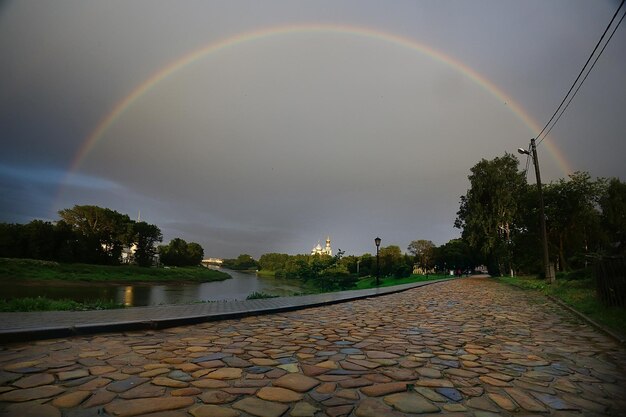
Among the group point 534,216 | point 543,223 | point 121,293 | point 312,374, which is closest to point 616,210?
point 534,216

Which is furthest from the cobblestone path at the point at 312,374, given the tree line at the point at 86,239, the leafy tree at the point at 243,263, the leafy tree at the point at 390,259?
the leafy tree at the point at 243,263

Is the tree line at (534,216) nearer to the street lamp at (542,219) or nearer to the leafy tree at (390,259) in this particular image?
the street lamp at (542,219)

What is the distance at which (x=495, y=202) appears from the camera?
104 feet

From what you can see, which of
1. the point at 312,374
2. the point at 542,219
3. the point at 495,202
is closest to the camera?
the point at 312,374

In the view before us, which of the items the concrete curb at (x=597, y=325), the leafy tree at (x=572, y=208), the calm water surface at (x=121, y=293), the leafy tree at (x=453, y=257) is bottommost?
the calm water surface at (x=121, y=293)

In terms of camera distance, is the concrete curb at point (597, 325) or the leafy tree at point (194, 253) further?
the leafy tree at point (194, 253)

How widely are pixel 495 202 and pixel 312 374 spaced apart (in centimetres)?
3330

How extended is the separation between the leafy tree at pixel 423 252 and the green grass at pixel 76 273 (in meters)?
49.7

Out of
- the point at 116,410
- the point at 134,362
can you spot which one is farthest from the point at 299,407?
the point at 134,362

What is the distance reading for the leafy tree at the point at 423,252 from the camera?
72906 millimetres

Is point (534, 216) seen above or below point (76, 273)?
above

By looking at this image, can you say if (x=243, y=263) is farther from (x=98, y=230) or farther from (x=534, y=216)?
(x=534, y=216)

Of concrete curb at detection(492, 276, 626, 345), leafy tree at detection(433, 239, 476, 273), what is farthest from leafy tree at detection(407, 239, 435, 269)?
concrete curb at detection(492, 276, 626, 345)

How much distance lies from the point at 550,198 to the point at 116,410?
30183mm
